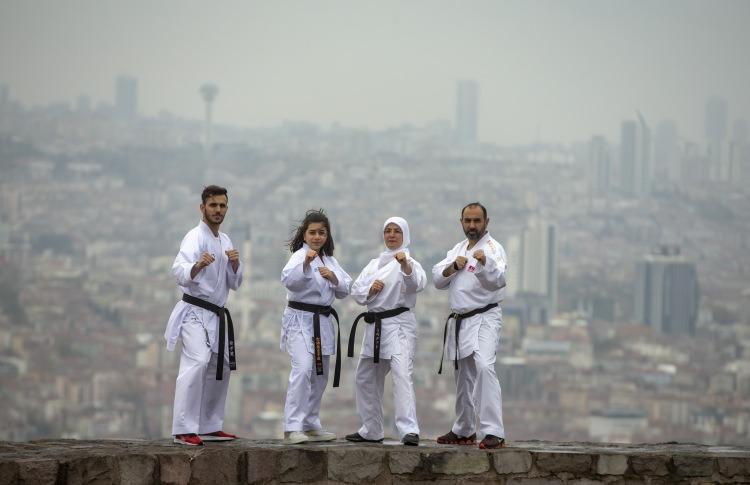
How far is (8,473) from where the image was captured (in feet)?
28.4

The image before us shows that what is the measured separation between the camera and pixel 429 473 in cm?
997

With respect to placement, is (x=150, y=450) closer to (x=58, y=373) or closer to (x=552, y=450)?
(x=552, y=450)

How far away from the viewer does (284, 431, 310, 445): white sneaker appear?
10.5 m

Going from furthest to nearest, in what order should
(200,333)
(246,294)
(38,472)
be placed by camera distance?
(246,294) → (200,333) → (38,472)

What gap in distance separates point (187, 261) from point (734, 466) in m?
4.09

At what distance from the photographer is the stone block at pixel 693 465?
10.2m

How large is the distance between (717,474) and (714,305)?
164m

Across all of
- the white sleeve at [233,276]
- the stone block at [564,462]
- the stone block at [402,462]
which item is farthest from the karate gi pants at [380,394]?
the white sleeve at [233,276]

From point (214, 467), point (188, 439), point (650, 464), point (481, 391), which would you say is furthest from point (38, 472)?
point (650, 464)

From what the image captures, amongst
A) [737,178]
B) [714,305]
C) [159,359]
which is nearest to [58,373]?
[159,359]

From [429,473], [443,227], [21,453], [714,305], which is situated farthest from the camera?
[443,227]

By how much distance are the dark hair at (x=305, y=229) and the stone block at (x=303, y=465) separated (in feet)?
5.68

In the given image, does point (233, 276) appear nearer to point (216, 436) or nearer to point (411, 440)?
point (216, 436)

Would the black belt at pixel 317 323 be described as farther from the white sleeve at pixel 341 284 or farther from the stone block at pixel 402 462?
the stone block at pixel 402 462
